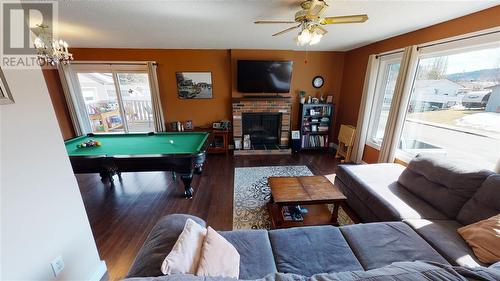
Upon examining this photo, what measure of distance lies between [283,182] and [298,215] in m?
0.41

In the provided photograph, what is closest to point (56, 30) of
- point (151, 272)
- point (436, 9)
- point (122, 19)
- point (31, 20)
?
point (31, 20)

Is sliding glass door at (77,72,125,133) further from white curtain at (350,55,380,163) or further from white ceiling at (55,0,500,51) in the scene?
white curtain at (350,55,380,163)

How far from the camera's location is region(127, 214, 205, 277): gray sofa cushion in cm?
102

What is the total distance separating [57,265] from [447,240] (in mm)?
2828

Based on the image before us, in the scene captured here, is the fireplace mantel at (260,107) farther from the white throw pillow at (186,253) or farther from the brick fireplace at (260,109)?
the white throw pillow at (186,253)

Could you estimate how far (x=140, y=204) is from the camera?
263 cm

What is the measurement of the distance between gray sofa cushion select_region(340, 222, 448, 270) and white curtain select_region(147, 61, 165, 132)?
420cm

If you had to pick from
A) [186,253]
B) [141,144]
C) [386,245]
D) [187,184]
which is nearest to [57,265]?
[186,253]

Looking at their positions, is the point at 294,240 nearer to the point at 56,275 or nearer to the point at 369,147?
the point at 56,275

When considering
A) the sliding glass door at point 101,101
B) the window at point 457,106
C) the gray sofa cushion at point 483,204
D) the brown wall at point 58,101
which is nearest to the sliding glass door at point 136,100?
the sliding glass door at point 101,101

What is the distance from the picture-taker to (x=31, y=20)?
214 centimetres

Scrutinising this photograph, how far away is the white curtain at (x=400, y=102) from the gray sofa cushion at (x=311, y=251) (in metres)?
2.28

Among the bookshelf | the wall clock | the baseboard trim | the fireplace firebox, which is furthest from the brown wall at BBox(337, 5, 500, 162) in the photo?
the baseboard trim

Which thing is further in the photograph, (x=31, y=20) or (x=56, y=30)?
(x=56, y=30)
